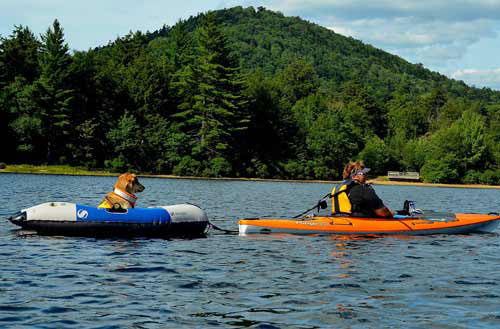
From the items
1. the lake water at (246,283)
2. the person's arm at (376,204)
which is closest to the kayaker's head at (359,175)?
the person's arm at (376,204)

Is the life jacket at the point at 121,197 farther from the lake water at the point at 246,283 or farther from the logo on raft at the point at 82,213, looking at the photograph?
the lake water at the point at 246,283

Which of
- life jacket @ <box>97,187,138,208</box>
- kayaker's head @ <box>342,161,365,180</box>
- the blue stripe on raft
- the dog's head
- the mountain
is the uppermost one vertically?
the mountain

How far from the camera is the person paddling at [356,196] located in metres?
16.6

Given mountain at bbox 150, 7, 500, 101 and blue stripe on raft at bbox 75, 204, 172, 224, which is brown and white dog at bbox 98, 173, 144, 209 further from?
mountain at bbox 150, 7, 500, 101

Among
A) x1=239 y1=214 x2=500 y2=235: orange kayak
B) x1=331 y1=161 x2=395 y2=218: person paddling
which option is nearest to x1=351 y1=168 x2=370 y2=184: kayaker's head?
x1=331 y1=161 x2=395 y2=218: person paddling

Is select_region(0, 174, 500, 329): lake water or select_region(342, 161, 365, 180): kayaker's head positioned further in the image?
select_region(342, 161, 365, 180): kayaker's head

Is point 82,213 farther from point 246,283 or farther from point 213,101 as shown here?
point 213,101

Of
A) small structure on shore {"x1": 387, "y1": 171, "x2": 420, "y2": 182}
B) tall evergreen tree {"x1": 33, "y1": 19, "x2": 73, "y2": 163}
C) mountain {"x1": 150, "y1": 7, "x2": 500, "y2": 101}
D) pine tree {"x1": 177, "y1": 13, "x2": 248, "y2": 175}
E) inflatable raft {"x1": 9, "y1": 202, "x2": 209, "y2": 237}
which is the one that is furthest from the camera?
mountain {"x1": 150, "y1": 7, "x2": 500, "y2": 101}

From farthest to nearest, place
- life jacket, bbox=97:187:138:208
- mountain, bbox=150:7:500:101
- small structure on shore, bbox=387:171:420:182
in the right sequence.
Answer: mountain, bbox=150:7:500:101
small structure on shore, bbox=387:171:420:182
life jacket, bbox=97:187:138:208

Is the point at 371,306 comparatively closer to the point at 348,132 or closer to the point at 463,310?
the point at 463,310

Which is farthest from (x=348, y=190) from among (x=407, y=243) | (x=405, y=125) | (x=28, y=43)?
(x=405, y=125)

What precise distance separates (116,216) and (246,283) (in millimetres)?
5707

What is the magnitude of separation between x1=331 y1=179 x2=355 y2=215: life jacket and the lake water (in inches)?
42.3

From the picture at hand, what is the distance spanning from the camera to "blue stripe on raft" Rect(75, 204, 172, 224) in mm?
15258
